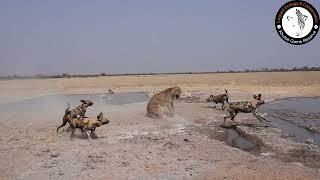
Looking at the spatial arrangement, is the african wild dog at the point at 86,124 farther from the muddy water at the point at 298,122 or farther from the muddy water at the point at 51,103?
the muddy water at the point at 51,103

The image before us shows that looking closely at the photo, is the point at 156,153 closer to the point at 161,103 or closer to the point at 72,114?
the point at 72,114

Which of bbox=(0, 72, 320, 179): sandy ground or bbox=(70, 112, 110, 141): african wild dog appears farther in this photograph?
bbox=(70, 112, 110, 141): african wild dog

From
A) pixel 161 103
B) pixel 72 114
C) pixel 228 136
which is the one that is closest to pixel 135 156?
pixel 72 114

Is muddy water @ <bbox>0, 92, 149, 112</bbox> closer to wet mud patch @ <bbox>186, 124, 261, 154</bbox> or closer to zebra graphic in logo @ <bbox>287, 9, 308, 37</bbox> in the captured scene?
wet mud patch @ <bbox>186, 124, 261, 154</bbox>

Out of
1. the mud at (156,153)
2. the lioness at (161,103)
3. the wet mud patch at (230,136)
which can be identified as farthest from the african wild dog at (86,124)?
the lioness at (161,103)

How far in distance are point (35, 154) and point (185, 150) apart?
157 inches

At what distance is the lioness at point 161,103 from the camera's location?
68.3 feet

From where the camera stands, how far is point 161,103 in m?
21.6

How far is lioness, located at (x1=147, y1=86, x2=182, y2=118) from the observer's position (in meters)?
20.8

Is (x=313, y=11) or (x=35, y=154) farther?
(x=35, y=154)

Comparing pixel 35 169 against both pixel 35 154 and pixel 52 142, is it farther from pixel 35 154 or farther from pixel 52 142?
pixel 52 142

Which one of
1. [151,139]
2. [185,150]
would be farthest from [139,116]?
[185,150]

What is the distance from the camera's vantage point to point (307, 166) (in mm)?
11570

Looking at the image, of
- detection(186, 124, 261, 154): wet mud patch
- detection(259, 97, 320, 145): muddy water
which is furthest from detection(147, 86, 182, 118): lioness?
detection(259, 97, 320, 145): muddy water
